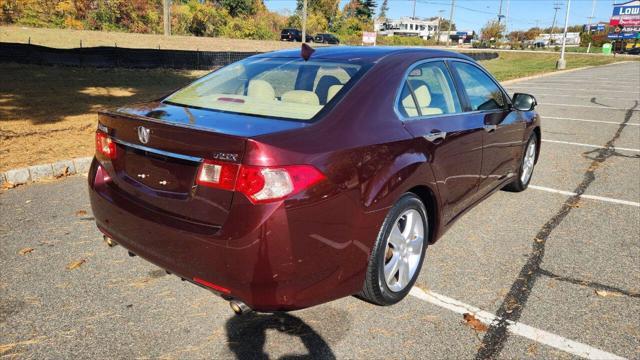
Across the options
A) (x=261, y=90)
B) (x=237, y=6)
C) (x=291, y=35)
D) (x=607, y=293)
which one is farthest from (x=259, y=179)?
(x=237, y=6)

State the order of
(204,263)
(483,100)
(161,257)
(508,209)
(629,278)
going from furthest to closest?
(508,209) < (483,100) < (629,278) < (161,257) < (204,263)

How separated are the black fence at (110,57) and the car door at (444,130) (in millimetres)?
15865

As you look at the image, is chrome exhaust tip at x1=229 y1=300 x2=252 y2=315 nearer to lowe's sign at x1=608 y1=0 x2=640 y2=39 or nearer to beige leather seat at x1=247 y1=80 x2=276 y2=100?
beige leather seat at x1=247 y1=80 x2=276 y2=100

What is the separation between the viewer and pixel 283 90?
10.3 feet

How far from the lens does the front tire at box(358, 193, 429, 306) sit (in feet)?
8.61

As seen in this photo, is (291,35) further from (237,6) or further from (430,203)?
(430,203)

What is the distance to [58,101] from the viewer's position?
10.2m

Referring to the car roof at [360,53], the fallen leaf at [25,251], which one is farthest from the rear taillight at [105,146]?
the car roof at [360,53]

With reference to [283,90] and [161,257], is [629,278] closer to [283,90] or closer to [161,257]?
[283,90]

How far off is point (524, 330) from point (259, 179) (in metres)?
1.86

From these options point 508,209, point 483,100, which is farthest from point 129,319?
point 508,209

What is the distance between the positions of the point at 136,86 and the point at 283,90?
11.8 metres

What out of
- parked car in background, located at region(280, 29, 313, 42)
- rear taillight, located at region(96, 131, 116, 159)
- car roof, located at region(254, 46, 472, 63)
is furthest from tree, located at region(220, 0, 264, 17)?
rear taillight, located at region(96, 131, 116, 159)

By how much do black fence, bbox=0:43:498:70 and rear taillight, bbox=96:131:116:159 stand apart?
50.3ft
